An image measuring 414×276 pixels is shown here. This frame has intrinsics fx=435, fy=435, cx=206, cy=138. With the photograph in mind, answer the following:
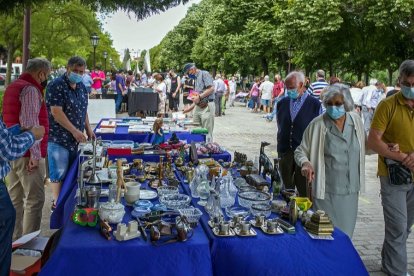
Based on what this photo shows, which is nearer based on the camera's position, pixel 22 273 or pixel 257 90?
pixel 22 273

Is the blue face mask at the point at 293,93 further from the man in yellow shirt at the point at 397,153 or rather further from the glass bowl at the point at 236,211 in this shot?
the glass bowl at the point at 236,211

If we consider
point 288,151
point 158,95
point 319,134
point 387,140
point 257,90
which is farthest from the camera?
point 257,90

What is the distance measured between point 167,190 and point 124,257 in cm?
113

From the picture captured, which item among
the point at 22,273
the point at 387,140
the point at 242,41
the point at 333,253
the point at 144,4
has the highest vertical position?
the point at 242,41

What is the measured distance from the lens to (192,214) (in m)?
2.99

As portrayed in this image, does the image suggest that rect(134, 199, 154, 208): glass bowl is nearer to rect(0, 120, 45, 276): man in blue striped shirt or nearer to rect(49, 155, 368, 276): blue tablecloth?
rect(49, 155, 368, 276): blue tablecloth

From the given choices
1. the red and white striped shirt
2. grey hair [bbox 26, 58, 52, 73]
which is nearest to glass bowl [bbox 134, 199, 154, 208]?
the red and white striped shirt

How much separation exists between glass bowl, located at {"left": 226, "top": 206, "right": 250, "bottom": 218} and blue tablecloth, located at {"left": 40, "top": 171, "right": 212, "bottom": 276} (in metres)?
0.46

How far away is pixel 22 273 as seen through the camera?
3221 mm

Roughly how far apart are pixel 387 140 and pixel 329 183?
79cm

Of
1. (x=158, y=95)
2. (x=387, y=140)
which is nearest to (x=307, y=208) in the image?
(x=387, y=140)

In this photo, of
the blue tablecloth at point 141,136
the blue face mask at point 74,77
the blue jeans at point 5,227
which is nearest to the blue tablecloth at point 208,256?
the blue jeans at point 5,227

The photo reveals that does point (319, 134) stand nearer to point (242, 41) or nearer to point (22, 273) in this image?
point (22, 273)

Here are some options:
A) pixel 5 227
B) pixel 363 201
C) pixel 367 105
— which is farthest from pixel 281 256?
pixel 367 105
